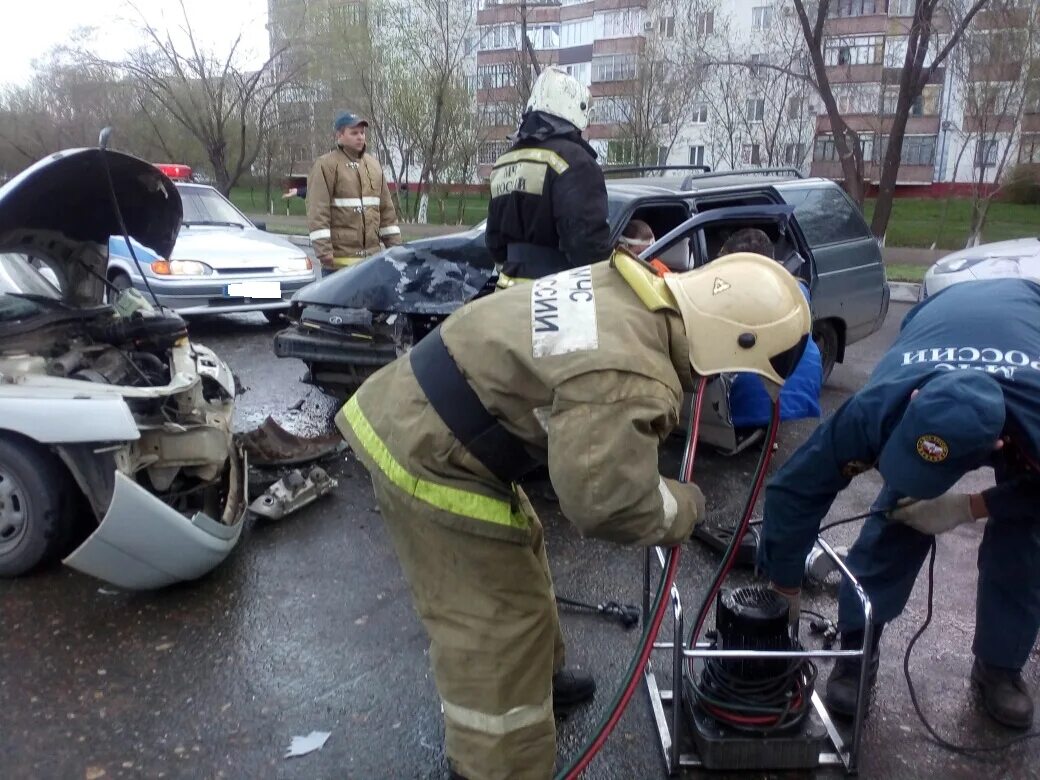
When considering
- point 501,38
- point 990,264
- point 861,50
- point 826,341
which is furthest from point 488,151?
point 826,341

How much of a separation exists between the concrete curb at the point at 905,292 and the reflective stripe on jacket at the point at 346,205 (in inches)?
332

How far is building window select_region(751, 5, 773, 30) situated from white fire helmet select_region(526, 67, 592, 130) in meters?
26.0

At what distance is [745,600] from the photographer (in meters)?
2.57

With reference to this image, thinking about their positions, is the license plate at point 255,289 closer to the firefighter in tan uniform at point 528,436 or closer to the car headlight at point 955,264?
the firefighter in tan uniform at point 528,436

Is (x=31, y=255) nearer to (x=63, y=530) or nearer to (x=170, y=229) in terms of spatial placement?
(x=170, y=229)

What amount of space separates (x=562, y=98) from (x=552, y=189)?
46cm

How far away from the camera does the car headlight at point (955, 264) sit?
27.1 ft

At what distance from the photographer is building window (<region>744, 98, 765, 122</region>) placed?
27.3m

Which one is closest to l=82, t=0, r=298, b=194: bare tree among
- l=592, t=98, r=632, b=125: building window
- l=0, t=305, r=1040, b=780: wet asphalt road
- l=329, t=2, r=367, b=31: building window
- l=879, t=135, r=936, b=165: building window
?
l=329, t=2, r=367, b=31: building window

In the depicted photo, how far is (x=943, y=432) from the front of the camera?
2049mm

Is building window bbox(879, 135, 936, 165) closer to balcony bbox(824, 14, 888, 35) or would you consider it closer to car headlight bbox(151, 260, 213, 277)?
balcony bbox(824, 14, 888, 35)

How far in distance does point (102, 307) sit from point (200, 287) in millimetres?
3973

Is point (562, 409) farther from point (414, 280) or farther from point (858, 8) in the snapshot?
point (858, 8)

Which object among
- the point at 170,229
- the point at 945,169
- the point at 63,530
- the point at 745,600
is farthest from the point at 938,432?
the point at 945,169
